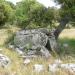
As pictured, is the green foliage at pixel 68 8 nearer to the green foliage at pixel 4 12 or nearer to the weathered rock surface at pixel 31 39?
the weathered rock surface at pixel 31 39

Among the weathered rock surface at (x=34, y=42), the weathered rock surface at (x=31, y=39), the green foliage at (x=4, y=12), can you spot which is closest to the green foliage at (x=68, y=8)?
the weathered rock surface at (x=34, y=42)

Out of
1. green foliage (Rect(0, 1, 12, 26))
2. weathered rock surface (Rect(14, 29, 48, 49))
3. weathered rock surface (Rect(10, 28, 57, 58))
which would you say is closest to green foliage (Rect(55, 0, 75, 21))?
weathered rock surface (Rect(10, 28, 57, 58))

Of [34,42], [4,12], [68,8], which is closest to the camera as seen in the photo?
[34,42]

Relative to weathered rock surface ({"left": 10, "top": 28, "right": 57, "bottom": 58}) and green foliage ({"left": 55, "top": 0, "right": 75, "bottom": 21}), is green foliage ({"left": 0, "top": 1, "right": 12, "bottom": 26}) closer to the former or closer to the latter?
green foliage ({"left": 55, "top": 0, "right": 75, "bottom": 21})

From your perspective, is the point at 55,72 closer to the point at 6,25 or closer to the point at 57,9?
the point at 57,9

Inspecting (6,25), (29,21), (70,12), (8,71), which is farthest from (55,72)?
(6,25)

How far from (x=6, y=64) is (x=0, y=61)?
0.17 meters

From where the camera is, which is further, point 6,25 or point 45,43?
point 6,25

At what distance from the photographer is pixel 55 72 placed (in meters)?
5.89

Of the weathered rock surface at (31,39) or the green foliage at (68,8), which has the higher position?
the green foliage at (68,8)

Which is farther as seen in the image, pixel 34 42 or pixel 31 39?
pixel 31 39

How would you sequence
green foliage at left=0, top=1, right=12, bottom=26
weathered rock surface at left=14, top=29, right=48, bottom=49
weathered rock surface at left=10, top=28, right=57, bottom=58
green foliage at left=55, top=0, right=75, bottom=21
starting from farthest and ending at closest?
green foliage at left=0, top=1, right=12, bottom=26 → green foliage at left=55, top=0, right=75, bottom=21 → weathered rock surface at left=14, top=29, right=48, bottom=49 → weathered rock surface at left=10, top=28, right=57, bottom=58

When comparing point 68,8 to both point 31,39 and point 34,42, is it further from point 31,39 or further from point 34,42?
point 34,42

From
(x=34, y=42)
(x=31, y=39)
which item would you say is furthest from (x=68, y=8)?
(x=34, y=42)
